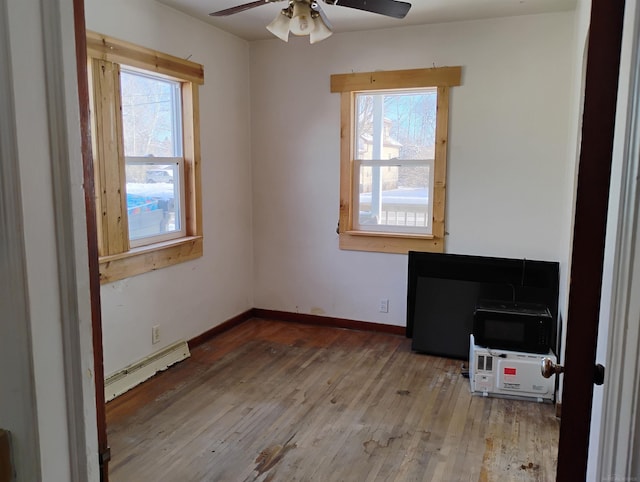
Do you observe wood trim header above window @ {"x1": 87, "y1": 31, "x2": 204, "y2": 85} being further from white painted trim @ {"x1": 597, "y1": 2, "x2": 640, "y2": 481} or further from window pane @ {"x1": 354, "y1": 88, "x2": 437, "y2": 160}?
white painted trim @ {"x1": 597, "y1": 2, "x2": 640, "y2": 481}

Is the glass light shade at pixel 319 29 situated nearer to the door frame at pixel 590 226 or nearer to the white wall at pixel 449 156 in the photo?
the white wall at pixel 449 156

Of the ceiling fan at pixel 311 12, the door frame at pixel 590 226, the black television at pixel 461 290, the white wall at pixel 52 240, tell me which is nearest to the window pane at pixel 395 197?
the black television at pixel 461 290

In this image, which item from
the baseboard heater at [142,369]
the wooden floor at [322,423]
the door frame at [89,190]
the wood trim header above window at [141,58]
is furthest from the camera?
the baseboard heater at [142,369]

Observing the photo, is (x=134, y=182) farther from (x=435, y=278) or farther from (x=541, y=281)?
(x=541, y=281)

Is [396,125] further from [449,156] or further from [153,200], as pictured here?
[153,200]

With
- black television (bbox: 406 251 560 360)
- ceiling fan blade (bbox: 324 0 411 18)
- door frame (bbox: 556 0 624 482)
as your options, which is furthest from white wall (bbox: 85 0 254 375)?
door frame (bbox: 556 0 624 482)

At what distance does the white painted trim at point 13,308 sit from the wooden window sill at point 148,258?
250 centimetres

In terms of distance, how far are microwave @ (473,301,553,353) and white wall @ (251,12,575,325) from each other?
1.31 feet

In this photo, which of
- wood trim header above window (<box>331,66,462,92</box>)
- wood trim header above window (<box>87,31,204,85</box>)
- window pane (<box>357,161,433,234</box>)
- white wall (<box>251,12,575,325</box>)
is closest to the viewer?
wood trim header above window (<box>87,31,204,85</box>)

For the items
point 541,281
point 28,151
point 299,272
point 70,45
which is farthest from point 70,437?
point 299,272

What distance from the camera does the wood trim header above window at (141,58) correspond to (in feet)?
9.91

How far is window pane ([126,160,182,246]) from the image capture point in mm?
3508

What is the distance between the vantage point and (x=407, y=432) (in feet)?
9.36

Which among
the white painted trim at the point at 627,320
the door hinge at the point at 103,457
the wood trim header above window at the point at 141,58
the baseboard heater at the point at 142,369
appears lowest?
the baseboard heater at the point at 142,369
